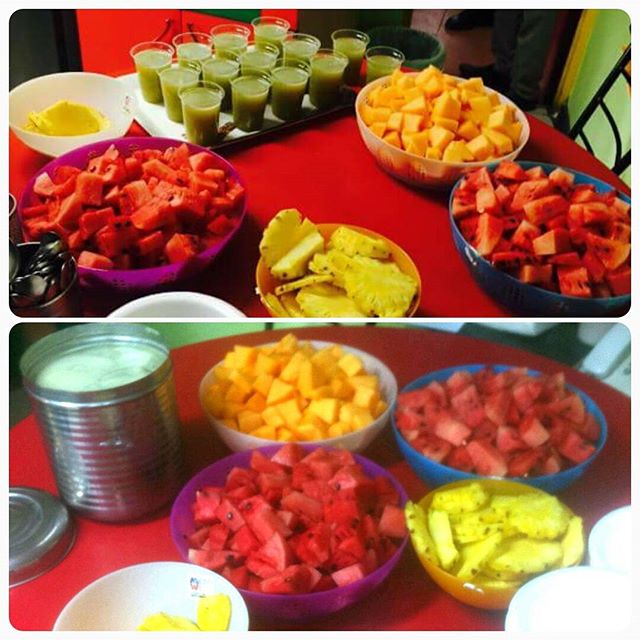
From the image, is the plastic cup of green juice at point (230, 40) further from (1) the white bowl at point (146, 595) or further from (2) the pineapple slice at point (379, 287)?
(1) the white bowl at point (146, 595)

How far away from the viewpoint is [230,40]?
1.17 meters

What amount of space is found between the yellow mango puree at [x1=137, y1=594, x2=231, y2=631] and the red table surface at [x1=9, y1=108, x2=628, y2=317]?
0.31m

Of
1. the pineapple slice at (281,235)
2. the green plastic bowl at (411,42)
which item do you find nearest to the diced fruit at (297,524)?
the pineapple slice at (281,235)

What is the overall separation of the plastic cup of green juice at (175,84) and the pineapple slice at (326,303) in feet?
1.50

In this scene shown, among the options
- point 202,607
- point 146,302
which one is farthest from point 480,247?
point 202,607

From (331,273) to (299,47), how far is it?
1.80ft

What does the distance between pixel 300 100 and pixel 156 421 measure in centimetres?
66

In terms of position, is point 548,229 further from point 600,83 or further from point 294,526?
point 600,83

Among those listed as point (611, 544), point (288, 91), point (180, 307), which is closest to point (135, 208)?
point (180, 307)

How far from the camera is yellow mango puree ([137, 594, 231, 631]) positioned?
63 cm

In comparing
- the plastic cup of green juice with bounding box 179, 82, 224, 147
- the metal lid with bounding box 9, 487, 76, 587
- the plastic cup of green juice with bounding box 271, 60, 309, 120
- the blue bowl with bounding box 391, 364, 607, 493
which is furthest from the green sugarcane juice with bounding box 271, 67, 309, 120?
the metal lid with bounding box 9, 487, 76, 587

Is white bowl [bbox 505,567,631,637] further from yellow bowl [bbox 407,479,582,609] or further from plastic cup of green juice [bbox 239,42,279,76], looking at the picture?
plastic cup of green juice [bbox 239,42,279,76]

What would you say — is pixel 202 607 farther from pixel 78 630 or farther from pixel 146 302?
pixel 146 302

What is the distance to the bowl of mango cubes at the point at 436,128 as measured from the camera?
0.98 metres
